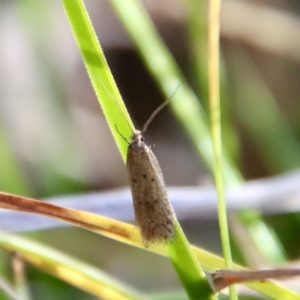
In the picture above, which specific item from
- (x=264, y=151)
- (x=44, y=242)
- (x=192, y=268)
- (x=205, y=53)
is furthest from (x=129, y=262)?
(x=192, y=268)

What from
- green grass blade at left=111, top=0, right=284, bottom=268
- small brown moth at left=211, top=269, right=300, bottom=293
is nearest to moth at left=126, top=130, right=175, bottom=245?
small brown moth at left=211, top=269, right=300, bottom=293

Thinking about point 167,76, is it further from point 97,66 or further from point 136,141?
point 97,66

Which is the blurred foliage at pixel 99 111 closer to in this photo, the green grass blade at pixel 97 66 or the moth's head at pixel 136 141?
the moth's head at pixel 136 141

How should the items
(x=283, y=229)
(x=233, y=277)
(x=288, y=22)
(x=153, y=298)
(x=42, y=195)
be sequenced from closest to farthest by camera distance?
(x=233, y=277), (x=153, y=298), (x=283, y=229), (x=42, y=195), (x=288, y=22)

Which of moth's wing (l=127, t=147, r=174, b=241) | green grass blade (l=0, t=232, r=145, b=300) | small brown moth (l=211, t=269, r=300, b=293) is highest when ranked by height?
moth's wing (l=127, t=147, r=174, b=241)

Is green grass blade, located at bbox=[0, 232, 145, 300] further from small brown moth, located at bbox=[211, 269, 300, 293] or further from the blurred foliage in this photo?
the blurred foliage

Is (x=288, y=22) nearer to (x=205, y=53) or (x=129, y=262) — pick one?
(x=205, y=53)
